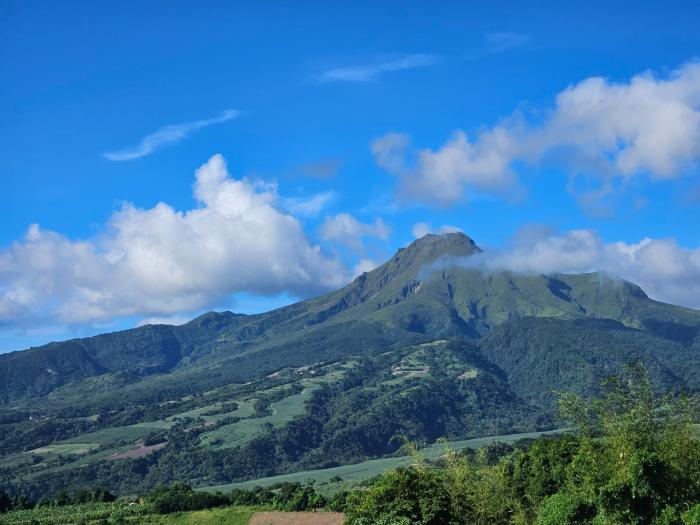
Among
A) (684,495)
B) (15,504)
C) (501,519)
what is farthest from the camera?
(15,504)

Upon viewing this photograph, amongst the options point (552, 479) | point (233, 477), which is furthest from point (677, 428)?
point (233, 477)

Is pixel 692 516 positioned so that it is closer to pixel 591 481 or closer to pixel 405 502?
pixel 591 481

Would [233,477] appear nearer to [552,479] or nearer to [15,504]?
[15,504]

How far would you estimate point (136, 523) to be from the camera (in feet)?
242

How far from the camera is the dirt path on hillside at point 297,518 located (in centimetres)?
6856

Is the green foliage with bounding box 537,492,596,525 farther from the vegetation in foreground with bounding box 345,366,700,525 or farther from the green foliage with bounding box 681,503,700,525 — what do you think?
the green foliage with bounding box 681,503,700,525

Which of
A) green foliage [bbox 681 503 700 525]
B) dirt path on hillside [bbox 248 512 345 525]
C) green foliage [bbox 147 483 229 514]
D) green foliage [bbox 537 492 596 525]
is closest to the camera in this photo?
green foliage [bbox 681 503 700 525]

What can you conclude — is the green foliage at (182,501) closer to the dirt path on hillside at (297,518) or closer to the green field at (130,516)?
the green field at (130,516)

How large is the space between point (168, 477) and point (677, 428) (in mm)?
176319

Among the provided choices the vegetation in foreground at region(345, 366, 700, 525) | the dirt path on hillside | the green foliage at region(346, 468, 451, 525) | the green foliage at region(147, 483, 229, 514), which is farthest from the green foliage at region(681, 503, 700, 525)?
the green foliage at region(147, 483, 229, 514)

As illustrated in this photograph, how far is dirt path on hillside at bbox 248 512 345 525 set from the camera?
68.6 metres

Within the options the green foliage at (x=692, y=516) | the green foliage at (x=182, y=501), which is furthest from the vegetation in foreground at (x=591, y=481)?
the green foliage at (x=182, y=501)

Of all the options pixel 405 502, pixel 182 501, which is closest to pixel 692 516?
pixel 405 502

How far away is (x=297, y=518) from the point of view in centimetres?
7069
